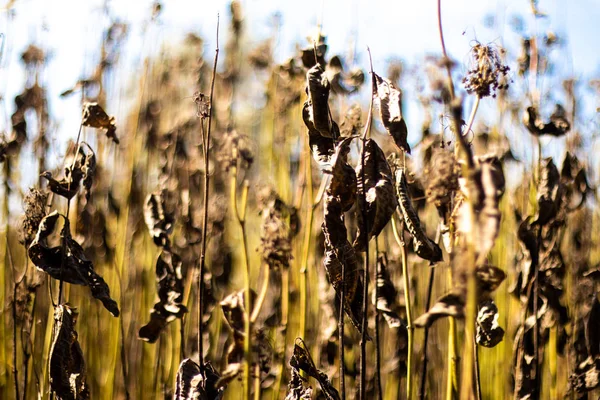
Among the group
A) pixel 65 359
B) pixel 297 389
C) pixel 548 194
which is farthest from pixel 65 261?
pixel 548 194

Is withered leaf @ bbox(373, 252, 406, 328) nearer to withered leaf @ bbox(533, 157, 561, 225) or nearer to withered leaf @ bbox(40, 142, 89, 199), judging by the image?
withered leaf @ bbox(533, 157, 561, 225)

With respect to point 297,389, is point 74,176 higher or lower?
higher

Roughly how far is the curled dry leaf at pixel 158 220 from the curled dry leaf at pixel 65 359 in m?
0.25

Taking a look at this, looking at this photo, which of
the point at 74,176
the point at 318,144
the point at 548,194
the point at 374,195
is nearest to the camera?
the point at 374,195

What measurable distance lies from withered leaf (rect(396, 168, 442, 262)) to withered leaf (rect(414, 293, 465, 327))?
0.14 meters

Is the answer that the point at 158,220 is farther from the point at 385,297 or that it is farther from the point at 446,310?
the point at 446,310

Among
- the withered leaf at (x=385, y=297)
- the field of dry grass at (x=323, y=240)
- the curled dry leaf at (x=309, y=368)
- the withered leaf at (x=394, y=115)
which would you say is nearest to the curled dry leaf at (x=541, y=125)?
the field of dry grass at (x=323, y=240)

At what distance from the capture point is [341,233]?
0.69 meters

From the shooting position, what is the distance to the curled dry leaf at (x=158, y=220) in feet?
3.47

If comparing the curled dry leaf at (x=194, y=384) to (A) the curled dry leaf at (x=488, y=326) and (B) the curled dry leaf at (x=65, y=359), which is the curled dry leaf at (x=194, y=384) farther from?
(A) the curled dry leaf at (x=488, y=326)

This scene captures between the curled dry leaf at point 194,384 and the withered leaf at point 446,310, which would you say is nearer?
the withered leaf at point 446,310

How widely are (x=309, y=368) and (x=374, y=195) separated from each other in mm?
233

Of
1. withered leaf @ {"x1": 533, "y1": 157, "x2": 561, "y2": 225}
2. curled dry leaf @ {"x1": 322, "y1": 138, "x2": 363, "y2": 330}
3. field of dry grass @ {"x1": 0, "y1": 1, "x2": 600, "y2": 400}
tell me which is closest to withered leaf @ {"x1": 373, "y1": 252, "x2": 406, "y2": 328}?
field of dry grass @ {"x1": 0, "y1": 1, "x2": 600, "y2": 400}

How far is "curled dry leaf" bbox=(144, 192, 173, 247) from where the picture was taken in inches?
41.6
